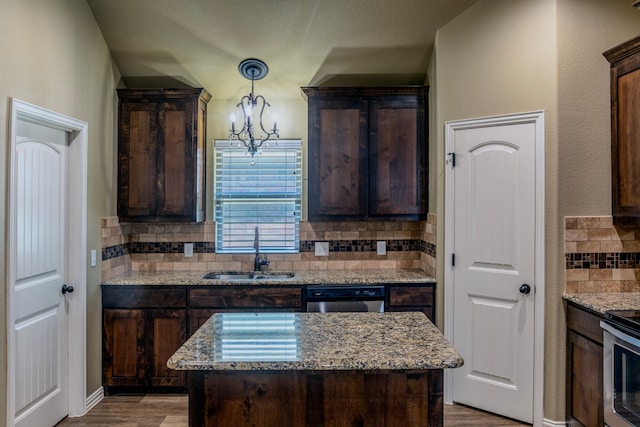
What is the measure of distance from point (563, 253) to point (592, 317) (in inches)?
19.2

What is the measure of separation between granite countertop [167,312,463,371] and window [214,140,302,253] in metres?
1.88

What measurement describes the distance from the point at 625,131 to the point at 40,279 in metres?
3.99

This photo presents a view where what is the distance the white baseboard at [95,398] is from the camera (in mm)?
3136

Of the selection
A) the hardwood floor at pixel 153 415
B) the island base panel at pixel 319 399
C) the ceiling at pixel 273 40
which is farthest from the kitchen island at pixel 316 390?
the ceiling at pixel 273 40

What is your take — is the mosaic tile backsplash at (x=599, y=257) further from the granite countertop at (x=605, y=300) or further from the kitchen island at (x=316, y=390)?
the kitchen island at (x=316, y=390)

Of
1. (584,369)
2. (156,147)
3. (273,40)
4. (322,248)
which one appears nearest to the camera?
(584,369)

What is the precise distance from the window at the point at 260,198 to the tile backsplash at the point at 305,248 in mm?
109

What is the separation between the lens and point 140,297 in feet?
11.0

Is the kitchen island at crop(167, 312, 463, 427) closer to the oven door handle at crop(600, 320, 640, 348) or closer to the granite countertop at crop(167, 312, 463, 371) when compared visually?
the granite countertop at crop(167, 312, 463, 371)

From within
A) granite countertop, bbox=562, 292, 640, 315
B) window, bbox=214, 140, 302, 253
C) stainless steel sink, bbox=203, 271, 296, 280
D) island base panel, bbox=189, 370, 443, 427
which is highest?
window, bbox=214, 140, 302, 253

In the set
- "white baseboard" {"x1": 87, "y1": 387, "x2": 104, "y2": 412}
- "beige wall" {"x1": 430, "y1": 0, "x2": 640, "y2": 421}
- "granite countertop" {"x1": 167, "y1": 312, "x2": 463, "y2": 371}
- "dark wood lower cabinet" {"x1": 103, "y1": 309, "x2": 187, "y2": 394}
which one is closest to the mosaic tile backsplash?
"beige wall" {"x1": 430, "y1": 0, "x2": 640, "y2": 421}

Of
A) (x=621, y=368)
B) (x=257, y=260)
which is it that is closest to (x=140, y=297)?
(x=257, y=260)

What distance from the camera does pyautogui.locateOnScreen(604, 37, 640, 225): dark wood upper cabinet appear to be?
2.56 meters

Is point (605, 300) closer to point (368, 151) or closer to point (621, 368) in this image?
point (621, 368)
